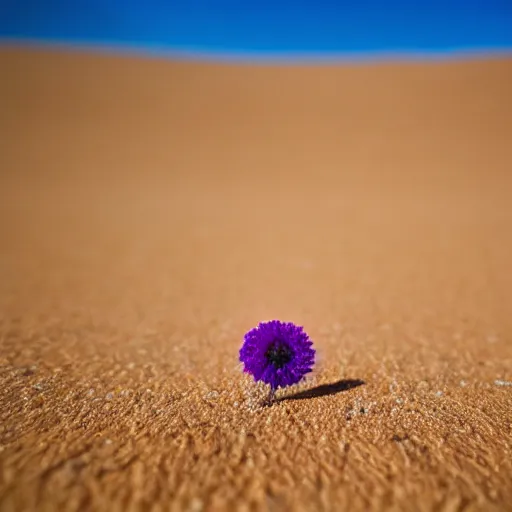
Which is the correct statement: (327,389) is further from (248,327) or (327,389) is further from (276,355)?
(248,327)

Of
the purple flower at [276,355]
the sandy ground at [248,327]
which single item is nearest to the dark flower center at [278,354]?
the purple flower at [276,355]

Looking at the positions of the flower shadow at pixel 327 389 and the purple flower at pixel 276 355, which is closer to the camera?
the purple flower at pixel 276 355

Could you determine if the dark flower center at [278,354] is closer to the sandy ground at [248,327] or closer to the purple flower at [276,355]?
the purple flower at [276,355]

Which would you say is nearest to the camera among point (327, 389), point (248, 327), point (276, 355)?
point (276, 355)

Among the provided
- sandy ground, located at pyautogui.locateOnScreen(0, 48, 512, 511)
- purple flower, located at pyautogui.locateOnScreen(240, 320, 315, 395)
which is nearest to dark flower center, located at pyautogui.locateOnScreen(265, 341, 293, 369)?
purple flower, located at pyautogui.locateOnScreen(240, 320, 315, 395)

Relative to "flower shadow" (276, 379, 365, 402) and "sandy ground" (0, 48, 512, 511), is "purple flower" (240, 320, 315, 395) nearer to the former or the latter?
"sandy ground" (0, 48, 512, 511)

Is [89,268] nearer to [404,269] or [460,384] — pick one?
[404,269]

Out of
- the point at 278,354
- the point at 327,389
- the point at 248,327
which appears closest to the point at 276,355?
the point at 278,354
